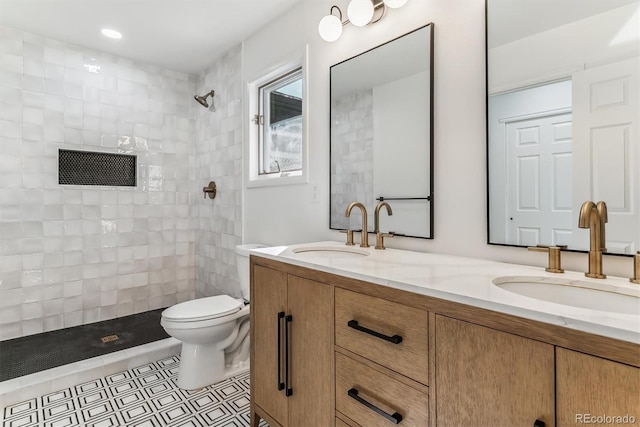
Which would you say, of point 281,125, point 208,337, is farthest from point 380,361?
point 281,125

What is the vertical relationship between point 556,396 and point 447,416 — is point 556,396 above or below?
above

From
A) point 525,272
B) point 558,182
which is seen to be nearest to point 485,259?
point 525,272

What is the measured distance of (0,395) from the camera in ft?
5.92

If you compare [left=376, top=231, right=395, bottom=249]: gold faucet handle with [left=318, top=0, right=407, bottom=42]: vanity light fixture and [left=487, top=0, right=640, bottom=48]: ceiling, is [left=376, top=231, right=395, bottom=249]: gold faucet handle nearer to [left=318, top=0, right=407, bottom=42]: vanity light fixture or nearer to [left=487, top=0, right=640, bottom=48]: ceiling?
[left=487, top=0, right=640, bottom=48]: ceiling

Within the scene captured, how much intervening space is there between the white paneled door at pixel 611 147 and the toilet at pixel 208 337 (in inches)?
70.1

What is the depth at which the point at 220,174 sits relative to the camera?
307 cm

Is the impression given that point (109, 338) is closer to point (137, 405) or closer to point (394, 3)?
point (137, 405)

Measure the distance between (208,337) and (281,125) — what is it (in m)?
1.54

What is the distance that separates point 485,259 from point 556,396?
71cm

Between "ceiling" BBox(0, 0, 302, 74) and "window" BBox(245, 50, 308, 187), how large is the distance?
16.0 inches

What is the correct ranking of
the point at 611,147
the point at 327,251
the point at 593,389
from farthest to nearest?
the point at 327,251, the point at 611,147, the point at 593,389

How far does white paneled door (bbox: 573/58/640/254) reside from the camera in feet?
3.29

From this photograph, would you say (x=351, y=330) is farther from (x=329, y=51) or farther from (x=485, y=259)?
(x=329, y=51)

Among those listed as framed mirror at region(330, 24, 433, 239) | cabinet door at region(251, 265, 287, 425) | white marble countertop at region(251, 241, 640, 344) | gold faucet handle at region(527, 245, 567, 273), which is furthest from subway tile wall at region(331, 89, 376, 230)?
gold faucet handle at region(527, 245, 567, 273)
